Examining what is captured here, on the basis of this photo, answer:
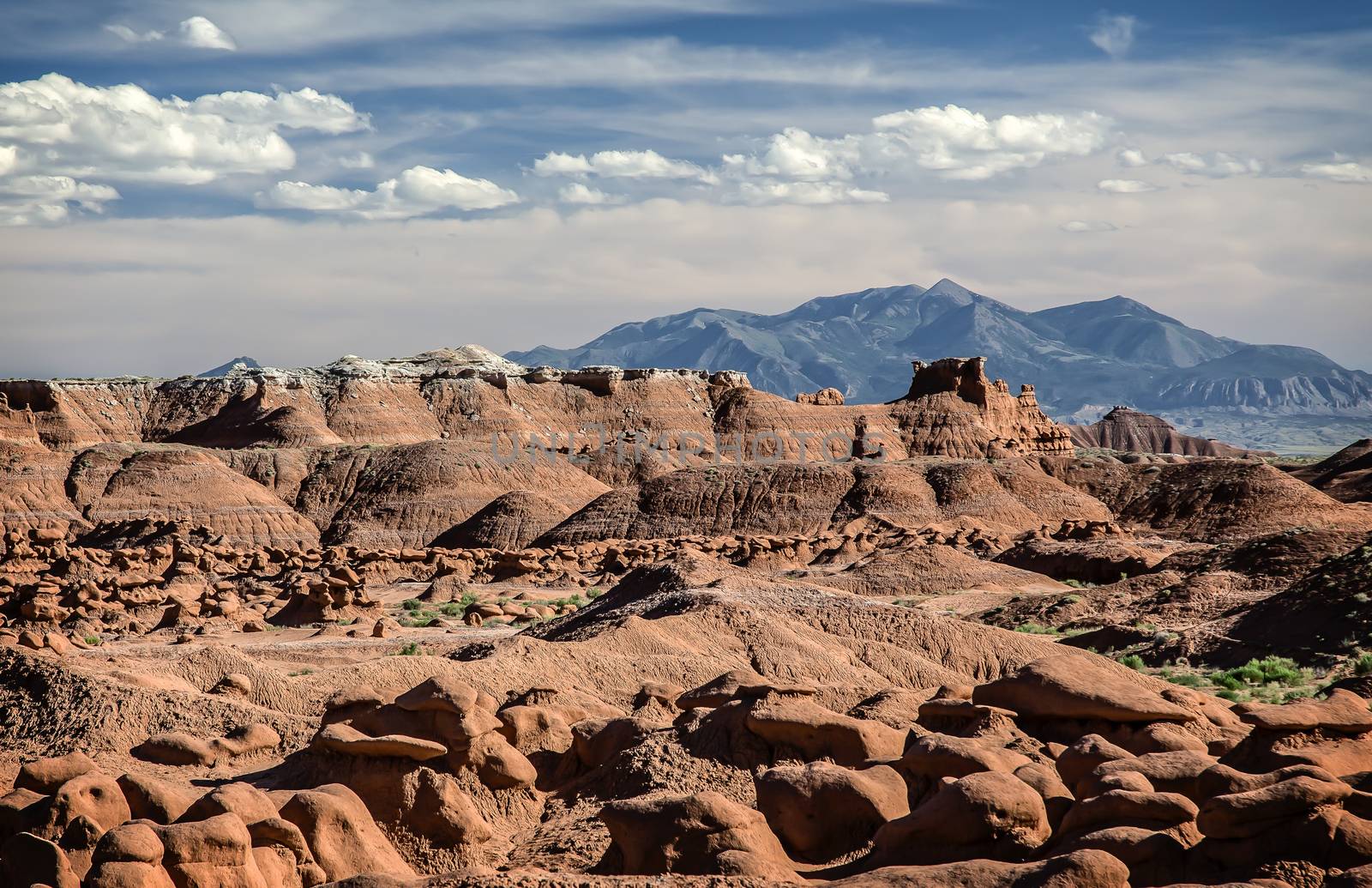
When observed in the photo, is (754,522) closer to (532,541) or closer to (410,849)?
(532,541)

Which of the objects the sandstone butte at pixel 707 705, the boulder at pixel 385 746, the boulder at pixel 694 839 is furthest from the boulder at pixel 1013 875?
the boulder at pixel 385 746

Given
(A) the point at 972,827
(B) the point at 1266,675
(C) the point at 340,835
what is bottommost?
(B) the point at 1266,675

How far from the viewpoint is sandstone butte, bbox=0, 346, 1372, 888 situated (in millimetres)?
11406

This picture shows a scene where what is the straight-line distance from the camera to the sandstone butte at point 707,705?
449 inches

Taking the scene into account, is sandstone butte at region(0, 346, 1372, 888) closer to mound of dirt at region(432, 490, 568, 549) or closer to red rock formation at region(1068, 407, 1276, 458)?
mound of dirt at region(432, 490, 568, 549)

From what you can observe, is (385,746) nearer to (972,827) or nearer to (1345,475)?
(972,827)

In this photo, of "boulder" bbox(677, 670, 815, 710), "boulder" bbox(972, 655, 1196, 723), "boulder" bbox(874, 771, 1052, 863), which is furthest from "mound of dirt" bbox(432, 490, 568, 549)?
"boulder" bbox(874, 771, 1052, 863)

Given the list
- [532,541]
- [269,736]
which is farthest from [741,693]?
[532,541]

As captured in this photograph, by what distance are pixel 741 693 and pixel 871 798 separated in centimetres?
393

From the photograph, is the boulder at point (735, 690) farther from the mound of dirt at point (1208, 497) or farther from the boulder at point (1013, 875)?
the mound of dirt at point (1208, 497)

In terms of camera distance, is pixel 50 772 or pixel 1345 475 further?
pixel 1345 475

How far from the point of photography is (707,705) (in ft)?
58.2

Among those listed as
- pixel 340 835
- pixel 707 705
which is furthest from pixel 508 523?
pixel 340 835

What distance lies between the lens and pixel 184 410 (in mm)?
105562
